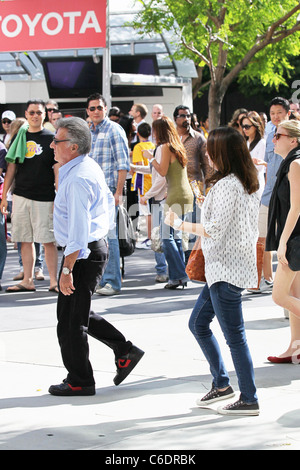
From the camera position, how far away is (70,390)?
18.8 ft

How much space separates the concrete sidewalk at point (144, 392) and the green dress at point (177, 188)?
4.68 ft

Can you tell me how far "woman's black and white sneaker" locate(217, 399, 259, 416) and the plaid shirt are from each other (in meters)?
4.80

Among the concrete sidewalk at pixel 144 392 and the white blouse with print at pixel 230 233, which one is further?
the white blouse with print at pixel 230 233

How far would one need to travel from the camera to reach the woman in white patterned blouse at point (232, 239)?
16.9 feet

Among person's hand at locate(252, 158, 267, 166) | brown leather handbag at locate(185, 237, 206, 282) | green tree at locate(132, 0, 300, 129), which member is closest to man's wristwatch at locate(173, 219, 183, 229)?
brown leather handbag at locate(185, 237, 206, 282)

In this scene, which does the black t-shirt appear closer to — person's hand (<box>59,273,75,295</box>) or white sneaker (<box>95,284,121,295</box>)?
white sneaker (<box>95,284,121,295</box>)

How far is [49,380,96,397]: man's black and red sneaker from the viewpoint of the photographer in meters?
5.72

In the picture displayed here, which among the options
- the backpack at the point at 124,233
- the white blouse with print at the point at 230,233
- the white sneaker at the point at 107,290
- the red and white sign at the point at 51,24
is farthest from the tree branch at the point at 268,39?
the white blouse with print at the point at 230,233

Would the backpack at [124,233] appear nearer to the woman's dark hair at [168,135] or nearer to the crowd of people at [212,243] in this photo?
the woman's dark hair at [168,135]

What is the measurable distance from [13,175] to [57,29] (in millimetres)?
4283

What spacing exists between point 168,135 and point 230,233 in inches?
191

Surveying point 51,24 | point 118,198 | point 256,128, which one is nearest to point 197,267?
point 118,198
